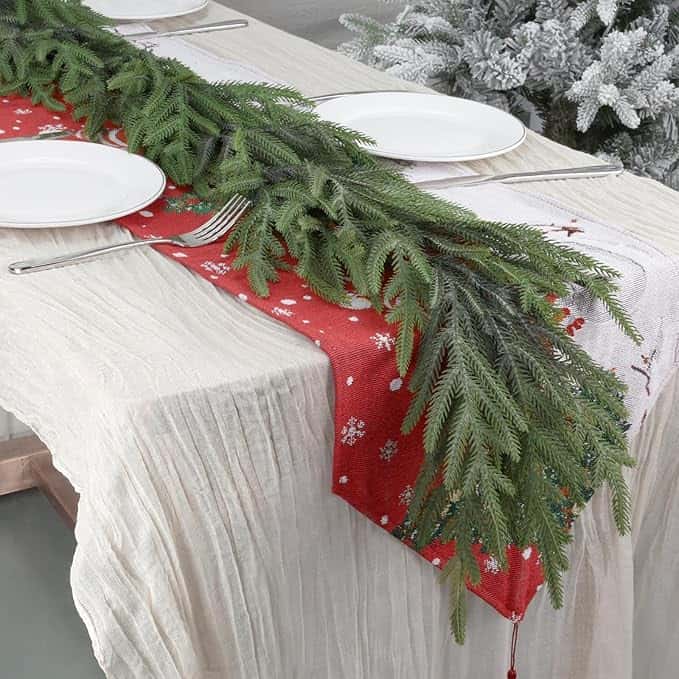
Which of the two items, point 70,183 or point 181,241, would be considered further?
point 70,183

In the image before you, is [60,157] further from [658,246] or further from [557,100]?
[557,100]

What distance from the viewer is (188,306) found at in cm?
84

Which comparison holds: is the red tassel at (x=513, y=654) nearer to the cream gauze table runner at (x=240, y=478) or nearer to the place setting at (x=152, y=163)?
the cream gauze table runner at (x=240, y=478)

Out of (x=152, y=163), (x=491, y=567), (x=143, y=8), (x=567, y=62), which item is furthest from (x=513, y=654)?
(x=567, y=62)

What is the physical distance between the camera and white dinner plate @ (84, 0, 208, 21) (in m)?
1.64

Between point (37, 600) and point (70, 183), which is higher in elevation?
point (70, 183)

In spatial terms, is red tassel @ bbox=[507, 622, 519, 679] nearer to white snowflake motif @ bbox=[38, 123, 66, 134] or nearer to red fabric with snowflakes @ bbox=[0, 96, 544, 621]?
red fabric with snowflakes @ bbox=[0, 96, 544, 621]

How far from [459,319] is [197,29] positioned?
1.00m

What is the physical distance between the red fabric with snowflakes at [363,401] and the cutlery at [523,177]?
25 centimetres

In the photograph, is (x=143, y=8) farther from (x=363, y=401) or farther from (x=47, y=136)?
(x=363, y=401)

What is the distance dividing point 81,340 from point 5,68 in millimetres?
645

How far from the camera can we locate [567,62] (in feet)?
7.20

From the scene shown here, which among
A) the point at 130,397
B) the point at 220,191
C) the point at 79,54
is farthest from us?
the point at 79,54

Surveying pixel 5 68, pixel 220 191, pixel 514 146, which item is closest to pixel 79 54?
pixel 5 68
